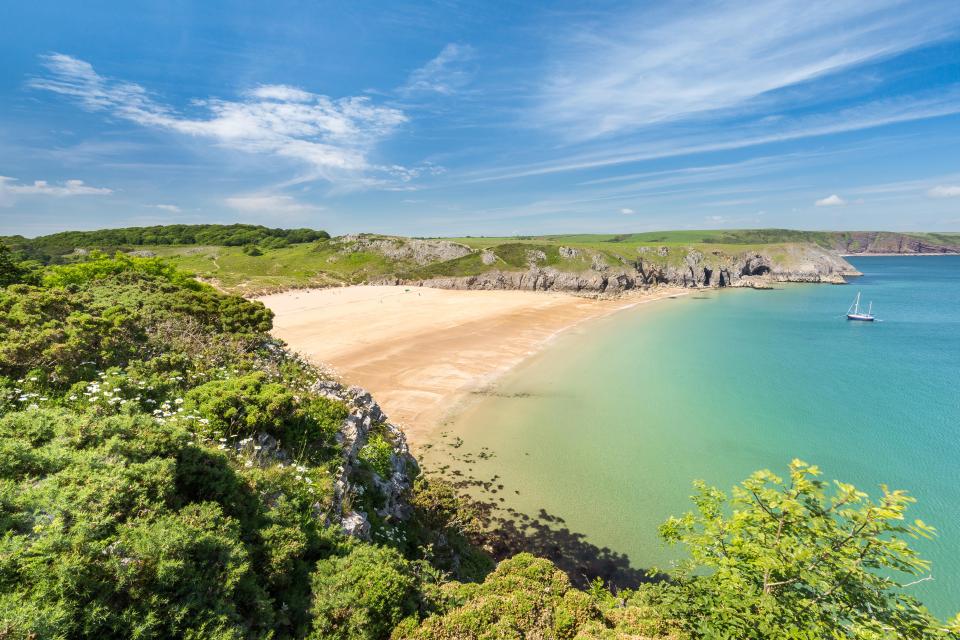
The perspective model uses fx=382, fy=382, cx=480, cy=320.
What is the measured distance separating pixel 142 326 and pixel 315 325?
3805 centimetres

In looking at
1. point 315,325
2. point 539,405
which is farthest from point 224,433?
point 315,325

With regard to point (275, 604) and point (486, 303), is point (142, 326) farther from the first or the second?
point (486, 303)

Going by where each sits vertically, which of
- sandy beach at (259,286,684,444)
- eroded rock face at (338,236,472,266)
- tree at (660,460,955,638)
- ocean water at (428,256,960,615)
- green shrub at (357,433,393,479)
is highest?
eroded rock face at (338,236,472,266)

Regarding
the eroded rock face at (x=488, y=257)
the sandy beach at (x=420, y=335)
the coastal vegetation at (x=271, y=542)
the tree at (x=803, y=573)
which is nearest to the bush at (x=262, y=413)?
the coastal vegetation at (x=271, y=542)

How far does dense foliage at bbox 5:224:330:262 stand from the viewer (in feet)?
401

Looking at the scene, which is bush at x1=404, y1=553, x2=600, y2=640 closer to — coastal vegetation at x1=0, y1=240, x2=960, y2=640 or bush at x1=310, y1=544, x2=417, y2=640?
coastal vegetation at x1=0, y1=240, x2=960, y2=640

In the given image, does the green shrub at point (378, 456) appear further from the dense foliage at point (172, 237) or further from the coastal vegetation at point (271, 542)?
the dense foliage at point (172, 237)

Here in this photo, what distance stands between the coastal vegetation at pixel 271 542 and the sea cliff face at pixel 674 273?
90.1 m

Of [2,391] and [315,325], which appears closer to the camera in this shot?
[2,391]

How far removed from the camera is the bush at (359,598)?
655cm

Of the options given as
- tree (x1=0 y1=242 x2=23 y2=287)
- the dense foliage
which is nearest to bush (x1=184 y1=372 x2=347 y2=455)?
tree (x1=0 y1=242 x2=23 y2=287)

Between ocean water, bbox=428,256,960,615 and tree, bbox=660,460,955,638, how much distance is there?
9.11 meters

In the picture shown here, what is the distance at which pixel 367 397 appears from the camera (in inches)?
653

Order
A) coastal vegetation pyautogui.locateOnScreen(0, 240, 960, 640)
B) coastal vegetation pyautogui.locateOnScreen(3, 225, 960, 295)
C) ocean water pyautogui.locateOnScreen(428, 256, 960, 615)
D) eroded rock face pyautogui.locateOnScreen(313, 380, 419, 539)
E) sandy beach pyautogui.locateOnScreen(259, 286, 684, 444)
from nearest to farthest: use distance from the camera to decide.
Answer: coastal vegetation pyautogui.locateOnScreen(0, 240, 960, 640) < eroded rock face pyautogui.locateOnScreen(313, 380, 419, 539) < ocean water pyautogui.locateOnScreen(428, 256, 960, 615) < sandy beach pyautogui.locateOnScreen(259, 286, 684, 444) < coastal vegetation pyautogui.locateOnScreen(3, 225, 960, 295)
